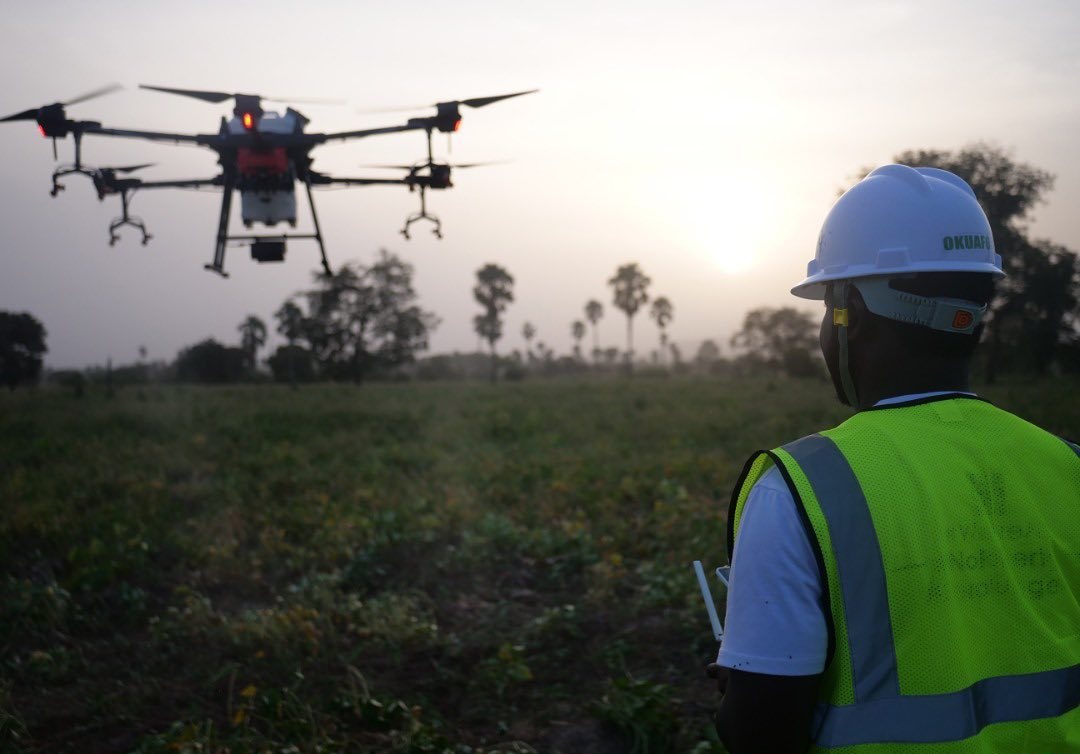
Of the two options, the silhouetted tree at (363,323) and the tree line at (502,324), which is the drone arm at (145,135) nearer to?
the tree line at (502,324)

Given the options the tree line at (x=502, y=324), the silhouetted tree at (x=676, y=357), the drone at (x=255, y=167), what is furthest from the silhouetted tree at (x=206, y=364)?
the drone at (x=255, y=167)

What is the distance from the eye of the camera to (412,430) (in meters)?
18.3

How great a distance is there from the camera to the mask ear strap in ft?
6.16

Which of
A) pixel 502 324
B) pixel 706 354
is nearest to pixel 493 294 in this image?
pixel 502 324

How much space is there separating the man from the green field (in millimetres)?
2817

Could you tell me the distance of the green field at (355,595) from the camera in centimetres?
486

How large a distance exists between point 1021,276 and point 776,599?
105 ft

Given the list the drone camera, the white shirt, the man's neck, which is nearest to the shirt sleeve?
the white shirt

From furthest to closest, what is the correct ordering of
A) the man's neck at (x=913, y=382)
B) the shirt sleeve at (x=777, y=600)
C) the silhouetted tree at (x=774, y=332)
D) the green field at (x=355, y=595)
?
the silhouetted tree at (x=774, y=332) < the green field at (x=355, y=595) < the man's neck at (x=913, y=382) < the shirt sleeve at (x=777, y=600)

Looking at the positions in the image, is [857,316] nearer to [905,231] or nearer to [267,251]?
[905,231]

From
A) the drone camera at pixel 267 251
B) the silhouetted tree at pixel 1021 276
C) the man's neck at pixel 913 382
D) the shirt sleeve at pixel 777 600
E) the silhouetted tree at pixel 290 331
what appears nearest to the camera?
the shirt sleeve at pixel 777 600

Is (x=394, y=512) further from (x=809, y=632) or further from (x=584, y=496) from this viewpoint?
(x=809, y=632)

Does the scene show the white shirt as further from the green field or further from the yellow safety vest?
the green field

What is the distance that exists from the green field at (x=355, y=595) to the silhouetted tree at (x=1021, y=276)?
18.4 meters
